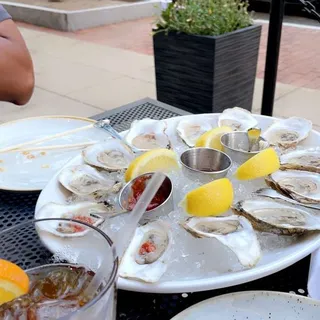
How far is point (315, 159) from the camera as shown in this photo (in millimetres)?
973

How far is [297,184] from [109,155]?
43cm

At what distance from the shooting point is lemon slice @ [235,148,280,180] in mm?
868

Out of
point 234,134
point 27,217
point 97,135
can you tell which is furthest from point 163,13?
point 27,217

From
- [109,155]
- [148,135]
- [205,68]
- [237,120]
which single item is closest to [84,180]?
[109,155]

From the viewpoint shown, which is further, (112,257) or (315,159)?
(315,159)

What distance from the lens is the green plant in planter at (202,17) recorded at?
8.34 feet

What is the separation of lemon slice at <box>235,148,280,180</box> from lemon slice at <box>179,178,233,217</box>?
0.32 ft

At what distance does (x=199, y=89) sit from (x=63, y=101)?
4.52 ft

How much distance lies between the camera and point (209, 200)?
765 millimetres

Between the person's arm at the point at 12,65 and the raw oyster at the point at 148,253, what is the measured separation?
0.90m

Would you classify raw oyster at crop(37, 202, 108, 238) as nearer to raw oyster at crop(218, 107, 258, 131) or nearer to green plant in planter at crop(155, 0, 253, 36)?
raw oyster at crop(218, 107, 258, 131)

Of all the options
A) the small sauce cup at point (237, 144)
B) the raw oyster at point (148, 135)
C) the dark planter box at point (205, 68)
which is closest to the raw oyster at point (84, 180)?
the raw oyster at point (148, 135)

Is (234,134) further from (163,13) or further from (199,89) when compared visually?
(163,13)

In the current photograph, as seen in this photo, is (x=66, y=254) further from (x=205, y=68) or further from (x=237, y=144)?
(x=205, y=68)
